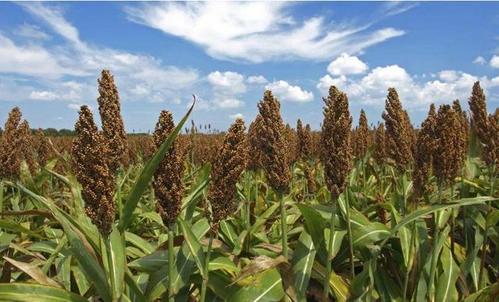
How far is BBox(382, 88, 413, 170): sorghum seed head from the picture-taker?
12.4 feet

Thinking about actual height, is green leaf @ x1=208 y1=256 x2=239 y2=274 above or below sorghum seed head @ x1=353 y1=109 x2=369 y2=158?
below

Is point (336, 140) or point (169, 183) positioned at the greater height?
Result: point (336, 140)

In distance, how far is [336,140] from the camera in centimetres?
290

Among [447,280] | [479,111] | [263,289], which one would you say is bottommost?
[447,280]

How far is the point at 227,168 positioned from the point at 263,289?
3.07 ft

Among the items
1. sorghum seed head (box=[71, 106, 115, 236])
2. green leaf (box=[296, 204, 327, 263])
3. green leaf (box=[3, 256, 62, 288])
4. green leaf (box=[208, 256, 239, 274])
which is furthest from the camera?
green leaf (box=[296, 204, 327, 263])

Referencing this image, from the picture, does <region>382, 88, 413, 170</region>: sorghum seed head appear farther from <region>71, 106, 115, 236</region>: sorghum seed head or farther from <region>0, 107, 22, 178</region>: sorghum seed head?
<region>0, 107, 22, 178</region>: sorghum seed head

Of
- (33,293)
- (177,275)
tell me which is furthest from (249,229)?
(33,293)

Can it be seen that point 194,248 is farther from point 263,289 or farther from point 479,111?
point 479,111

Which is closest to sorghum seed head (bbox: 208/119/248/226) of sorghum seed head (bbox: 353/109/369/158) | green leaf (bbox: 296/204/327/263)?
green leaf (bbox: 296/204/327/263)

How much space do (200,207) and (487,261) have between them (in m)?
2.99

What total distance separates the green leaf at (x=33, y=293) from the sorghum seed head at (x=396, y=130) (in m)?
2.55

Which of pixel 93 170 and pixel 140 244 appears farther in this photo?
pixel 140 244

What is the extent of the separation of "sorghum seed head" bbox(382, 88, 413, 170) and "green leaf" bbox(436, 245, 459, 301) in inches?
30.4
